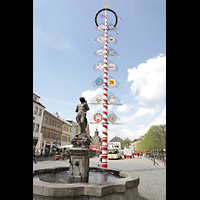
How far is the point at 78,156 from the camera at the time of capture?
21.5ft

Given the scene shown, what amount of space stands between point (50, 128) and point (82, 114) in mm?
33780

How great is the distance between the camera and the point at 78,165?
6.46m

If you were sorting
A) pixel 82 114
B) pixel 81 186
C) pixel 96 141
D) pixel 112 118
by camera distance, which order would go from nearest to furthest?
1. pixel 81 186
2. pixel 82 114
3. pixel 112 118
4. pixel 96 141

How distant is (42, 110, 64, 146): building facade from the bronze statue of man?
93.0 feet

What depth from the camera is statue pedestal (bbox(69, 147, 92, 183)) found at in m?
6.40

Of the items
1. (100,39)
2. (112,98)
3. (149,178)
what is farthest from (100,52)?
(149,178)

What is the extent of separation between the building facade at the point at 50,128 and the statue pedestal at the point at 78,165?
28672 millimetres

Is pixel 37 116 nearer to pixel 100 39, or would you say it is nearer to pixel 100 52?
pixel 100 52

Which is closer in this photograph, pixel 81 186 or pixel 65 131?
pixel 81 186

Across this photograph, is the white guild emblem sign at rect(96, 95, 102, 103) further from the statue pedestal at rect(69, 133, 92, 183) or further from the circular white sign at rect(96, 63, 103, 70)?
the statue pedestal at rect(69, 133, 92, 183)

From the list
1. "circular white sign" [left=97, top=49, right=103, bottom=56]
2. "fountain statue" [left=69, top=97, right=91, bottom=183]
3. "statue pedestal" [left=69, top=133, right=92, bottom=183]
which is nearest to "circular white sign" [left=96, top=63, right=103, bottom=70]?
"circular white sign" [left=97, top=49, right=103, bottom=56]
